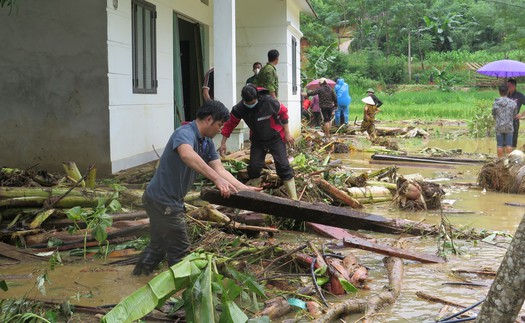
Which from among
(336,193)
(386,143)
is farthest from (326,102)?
(336,193)

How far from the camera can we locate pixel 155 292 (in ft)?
13.3

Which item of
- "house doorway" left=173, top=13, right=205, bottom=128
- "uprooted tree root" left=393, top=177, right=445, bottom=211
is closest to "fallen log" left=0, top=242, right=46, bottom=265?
"uprooted tree root" left=393, top=177, right=445, bottom=211

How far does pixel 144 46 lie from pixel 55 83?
7.45 feet

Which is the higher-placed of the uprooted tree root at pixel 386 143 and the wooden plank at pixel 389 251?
the uprooted tree root at pixel 386 143

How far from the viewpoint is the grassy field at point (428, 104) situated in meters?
30.5

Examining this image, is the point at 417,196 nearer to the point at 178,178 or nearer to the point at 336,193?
the point at 336,193

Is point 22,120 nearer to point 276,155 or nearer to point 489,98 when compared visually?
point 276,155

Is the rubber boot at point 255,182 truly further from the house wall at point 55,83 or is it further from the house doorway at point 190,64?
the house doorway at point 190,64

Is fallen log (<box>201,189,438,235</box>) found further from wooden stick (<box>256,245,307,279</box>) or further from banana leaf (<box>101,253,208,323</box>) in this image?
banana leaf (<box>101,253,208,323</box>)

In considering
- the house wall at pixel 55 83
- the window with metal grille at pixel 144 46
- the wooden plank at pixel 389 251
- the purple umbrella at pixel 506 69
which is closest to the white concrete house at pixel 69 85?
the house wall at pixel 55 83

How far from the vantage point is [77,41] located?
9.91 meters

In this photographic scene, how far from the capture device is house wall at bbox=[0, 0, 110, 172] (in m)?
9.91

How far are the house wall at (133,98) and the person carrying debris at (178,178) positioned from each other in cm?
473

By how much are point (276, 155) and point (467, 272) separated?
3227mm
